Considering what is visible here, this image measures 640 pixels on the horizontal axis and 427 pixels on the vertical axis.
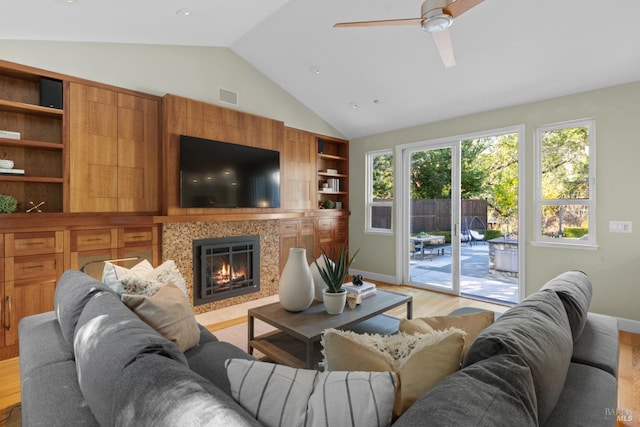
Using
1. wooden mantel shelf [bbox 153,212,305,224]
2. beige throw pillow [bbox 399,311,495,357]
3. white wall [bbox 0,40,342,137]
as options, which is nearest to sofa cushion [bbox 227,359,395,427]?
beige throw pillow [bbox 399,311,495,357]

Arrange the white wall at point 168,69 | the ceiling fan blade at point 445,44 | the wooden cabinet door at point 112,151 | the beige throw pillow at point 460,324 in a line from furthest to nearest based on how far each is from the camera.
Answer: the wooden cabinet door at point 112,151
the white wall at point 168,69
the ceiling fan blade at point 445,44
the beige throw pillow at point 460,324

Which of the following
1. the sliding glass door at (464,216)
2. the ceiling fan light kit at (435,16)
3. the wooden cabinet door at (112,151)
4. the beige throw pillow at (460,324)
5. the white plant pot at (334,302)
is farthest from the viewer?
the sliding glass door at (464,216)

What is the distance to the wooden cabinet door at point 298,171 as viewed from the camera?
4914 mm

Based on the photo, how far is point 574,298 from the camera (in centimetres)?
145

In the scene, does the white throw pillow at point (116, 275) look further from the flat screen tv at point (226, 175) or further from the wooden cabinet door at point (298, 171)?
the wooden cabinet door at point (298, 171)

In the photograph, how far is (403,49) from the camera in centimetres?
353

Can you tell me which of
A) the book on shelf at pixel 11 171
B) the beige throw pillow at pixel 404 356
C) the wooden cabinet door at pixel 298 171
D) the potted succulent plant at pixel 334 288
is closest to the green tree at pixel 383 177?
the wooden cabinet door at pixel 298 171

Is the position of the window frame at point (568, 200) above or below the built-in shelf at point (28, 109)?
below

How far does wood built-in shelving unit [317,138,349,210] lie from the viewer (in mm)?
5642

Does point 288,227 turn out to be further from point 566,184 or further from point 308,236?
point 566,184

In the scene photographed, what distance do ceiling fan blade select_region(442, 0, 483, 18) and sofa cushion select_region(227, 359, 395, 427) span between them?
2142 mm

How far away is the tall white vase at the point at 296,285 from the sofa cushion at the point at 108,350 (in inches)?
Result: 52.9

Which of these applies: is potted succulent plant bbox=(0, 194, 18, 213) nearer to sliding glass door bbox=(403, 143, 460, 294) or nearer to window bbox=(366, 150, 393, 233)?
window bbox=(366, 150, 393, 233)

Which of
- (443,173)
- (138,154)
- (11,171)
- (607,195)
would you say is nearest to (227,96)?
(138,154)
